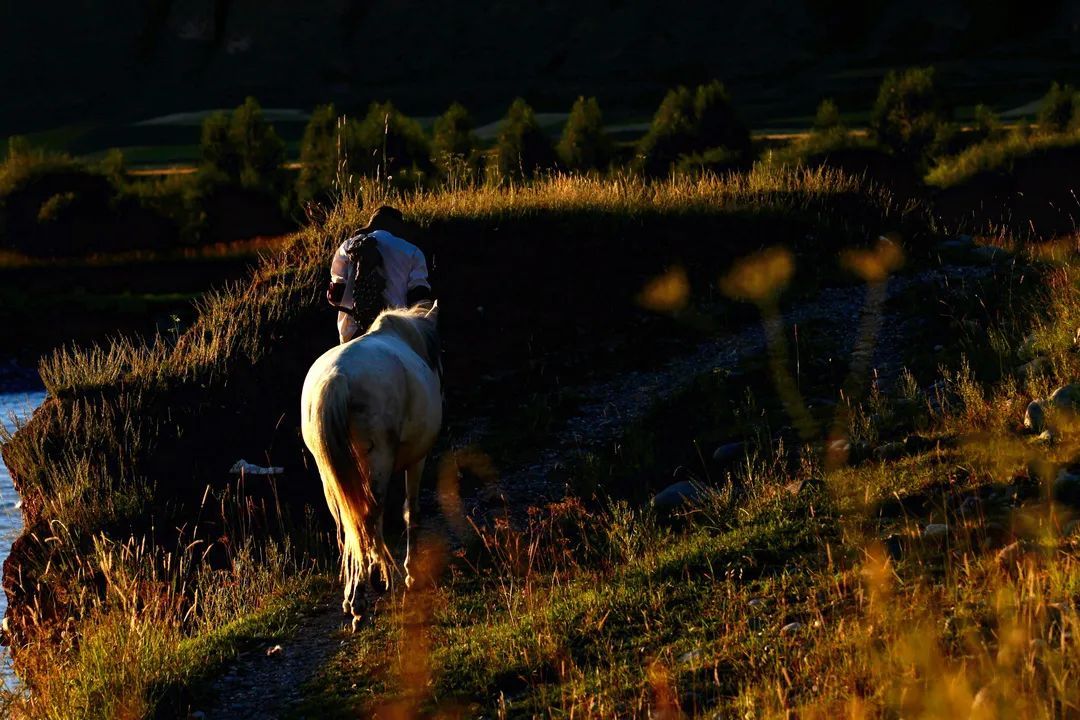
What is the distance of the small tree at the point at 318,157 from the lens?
4081 centimetres

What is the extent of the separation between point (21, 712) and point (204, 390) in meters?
8.03

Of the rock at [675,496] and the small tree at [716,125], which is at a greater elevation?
the small tree at [716,125]

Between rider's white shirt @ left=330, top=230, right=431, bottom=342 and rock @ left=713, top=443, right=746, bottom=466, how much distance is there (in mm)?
3062

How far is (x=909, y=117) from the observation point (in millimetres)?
46000

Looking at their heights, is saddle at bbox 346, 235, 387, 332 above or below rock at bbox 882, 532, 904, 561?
above

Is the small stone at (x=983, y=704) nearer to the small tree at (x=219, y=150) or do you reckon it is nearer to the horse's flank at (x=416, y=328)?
the horse's flank at (x=416, y=328)

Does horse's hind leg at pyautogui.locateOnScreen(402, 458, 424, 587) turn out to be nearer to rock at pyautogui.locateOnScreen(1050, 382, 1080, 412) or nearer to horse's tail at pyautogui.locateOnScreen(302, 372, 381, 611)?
horse's tail at pyautogui.locateOnScreen(302, 372, 381, 611)

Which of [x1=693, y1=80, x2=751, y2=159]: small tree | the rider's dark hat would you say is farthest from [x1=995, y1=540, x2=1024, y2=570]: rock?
[x1=693, y1=80, x2=751, y2=159]: small tree

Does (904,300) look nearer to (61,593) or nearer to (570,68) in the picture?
(61,593)

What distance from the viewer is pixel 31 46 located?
169500 millimetres

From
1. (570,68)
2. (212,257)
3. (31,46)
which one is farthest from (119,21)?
(212,257)

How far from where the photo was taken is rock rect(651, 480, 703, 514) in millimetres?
10703

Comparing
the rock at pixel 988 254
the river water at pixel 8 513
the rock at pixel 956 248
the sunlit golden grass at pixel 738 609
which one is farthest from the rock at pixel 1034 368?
the rock at pixel 956 248

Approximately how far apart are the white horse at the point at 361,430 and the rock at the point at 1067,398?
4.49 m
